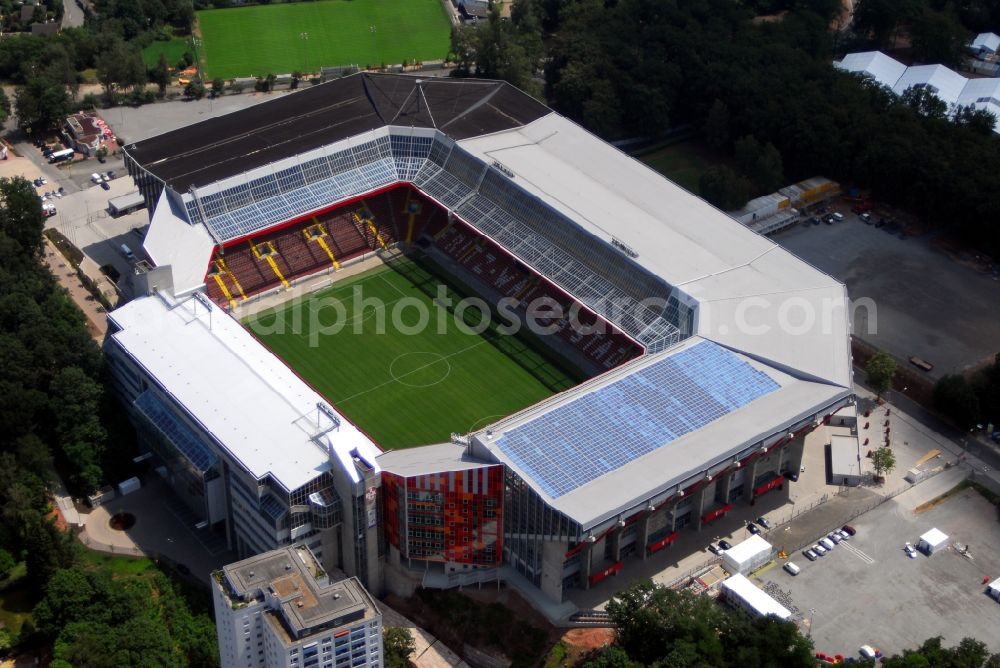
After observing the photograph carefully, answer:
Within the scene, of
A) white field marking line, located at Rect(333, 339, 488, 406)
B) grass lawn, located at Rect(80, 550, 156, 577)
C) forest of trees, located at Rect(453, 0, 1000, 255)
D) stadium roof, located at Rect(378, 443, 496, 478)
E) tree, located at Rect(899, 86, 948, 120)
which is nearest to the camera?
stadium roof, located at Rect(378, 443, 496, 478)

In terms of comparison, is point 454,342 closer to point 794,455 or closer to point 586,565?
point 586,565

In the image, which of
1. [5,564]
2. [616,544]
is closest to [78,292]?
[5,564]

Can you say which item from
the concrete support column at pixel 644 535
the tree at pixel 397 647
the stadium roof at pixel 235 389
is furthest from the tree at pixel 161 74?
the tree at pixel 397 647

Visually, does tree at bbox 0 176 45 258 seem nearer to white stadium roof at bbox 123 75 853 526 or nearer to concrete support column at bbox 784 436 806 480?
white stadium roof at bbox 123 75 853 526

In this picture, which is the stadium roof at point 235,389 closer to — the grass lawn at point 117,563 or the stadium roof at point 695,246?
the grass lawn at point 117,563

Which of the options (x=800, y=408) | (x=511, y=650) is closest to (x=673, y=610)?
(x=511, y=650)

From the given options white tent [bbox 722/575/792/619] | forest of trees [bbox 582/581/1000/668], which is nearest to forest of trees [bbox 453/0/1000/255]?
white tent [bbox 722/575/792/619]

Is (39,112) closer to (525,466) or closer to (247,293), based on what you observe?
(247,293)
